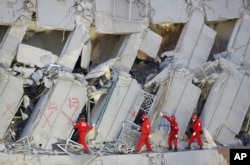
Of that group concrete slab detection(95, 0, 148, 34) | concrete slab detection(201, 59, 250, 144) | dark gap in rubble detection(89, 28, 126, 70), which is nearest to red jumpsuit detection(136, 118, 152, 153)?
concrete slab detection(201, 59, 250, 144)

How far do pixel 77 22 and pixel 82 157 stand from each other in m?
2.95

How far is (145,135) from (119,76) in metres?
1.42

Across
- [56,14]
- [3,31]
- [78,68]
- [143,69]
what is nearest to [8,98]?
[3,31]

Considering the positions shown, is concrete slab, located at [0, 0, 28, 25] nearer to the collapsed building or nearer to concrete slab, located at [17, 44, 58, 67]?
the collapsed building

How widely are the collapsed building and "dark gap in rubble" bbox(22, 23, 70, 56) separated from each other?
0.07 feet

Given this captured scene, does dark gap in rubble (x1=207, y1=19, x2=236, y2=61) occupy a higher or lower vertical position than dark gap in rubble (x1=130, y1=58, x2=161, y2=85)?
higher

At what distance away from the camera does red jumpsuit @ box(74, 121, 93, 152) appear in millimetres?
12141

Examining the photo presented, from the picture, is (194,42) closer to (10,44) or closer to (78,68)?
(78,68)

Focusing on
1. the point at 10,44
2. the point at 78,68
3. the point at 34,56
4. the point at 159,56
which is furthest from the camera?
the point at 159,56

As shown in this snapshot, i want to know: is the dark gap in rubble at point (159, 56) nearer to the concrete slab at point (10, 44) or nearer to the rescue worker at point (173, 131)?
the rescue worker at point (173, 131)

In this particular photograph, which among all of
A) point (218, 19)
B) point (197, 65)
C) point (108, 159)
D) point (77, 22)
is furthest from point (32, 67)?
point (218, 19)

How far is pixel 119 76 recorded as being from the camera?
1298 centimetres

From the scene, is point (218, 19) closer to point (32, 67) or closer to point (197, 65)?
point (197, 65)

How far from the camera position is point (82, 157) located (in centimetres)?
1216
